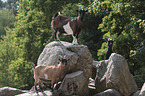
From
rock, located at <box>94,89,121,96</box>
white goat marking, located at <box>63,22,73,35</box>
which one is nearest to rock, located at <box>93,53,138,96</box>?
rock, located at <box>94,89,121,96</box>

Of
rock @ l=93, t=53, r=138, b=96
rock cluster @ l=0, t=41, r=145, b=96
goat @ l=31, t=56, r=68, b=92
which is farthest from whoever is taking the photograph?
rock @ l=93, t=53, r=138, b=96

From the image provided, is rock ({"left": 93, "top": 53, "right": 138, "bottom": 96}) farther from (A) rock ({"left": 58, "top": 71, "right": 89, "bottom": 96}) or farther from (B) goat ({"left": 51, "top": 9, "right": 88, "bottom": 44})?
(B) goat ({"left": 51, "top": 9, "right": 88, "bottom": 44})

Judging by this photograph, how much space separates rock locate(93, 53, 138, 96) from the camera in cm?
884

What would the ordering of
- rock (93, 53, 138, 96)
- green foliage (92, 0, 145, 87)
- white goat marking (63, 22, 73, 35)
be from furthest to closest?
1. green foliage (92, 0, 145, 87)
2. white goat marking (63, 22, 73, 35)
3. rock (93, 53, 138, 96)

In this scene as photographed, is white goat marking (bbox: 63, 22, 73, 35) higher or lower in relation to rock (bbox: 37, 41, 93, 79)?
higher

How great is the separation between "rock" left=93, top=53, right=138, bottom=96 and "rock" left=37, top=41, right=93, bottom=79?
2.74ft

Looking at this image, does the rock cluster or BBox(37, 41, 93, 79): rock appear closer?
the rock cluster

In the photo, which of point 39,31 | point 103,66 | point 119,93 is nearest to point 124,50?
point 103,66

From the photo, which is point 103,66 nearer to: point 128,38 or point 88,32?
point 128,38

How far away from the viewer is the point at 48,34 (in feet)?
66.4

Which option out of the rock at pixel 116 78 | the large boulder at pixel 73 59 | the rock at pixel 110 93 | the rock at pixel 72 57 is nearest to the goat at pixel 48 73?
the large boulder at pixel 73 59

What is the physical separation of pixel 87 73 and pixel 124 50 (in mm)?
6465

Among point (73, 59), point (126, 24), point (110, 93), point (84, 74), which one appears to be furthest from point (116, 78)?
point (126, 24)

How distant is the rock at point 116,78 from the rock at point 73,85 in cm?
134
